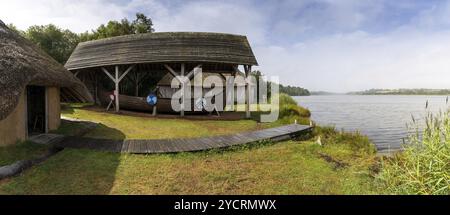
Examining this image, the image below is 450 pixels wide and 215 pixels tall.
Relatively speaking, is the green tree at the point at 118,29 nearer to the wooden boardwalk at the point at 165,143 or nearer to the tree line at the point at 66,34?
the tree line at the point at 66,34

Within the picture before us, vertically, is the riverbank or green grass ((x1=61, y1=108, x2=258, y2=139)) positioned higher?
green grass ((x1=61, y1=108, x2=258, y2=139))

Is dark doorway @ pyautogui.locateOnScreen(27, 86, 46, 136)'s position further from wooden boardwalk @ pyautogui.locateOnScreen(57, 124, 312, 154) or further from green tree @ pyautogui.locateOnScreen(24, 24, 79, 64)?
green tree @ pyautogui.locateOnScreen(24, 24, 79, 64)

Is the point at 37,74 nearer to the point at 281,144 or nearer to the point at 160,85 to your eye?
the point at 281,144

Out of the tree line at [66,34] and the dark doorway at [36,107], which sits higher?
the tree line at [66,34]

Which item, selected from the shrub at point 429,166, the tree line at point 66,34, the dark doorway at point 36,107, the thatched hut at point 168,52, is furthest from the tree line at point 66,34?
the shrub at point 429,166

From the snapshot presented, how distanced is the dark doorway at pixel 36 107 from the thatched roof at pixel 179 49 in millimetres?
5648

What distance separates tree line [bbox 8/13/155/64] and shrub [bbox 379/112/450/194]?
95.3 ft

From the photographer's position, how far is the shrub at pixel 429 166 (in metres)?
4.05

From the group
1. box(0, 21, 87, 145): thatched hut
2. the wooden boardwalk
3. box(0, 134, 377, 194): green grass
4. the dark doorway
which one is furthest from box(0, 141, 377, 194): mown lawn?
the dark doorway

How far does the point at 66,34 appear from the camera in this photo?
111ft

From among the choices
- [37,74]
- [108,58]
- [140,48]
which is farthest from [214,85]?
[37,74]

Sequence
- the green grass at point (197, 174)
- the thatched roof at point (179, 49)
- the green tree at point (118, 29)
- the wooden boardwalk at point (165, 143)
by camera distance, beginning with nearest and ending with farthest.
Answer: the green grass at point (197, 174) < the wooden boardwalk at point (165, 143) < the thatched roof at point (179, 49) < the green tree at point (118, 29)

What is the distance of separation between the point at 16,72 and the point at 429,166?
9.89m

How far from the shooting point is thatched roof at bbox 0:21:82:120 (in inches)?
235
